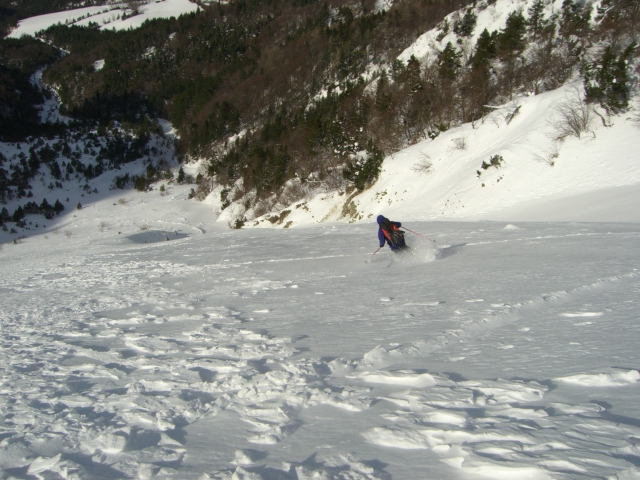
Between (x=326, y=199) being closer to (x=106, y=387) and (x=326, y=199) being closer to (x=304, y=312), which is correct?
(x=304, y=312)

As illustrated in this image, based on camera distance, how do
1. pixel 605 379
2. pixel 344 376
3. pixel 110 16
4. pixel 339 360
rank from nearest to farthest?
pixel 605 379 < pixel 344 376 < pixel 339 360 < pixel 110 16

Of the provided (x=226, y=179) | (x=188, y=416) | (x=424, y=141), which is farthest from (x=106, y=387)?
(x=226, y=179)

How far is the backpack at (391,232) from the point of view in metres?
11.4

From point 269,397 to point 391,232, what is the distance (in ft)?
26.2

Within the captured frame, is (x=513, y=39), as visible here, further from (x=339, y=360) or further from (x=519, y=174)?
(x=339, y=360)

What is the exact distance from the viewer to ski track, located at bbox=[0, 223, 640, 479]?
279 centimetres

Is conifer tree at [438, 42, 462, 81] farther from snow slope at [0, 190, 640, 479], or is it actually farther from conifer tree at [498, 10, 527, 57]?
snow slope at [0, 190, 640, 479]

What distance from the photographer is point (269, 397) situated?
13.0 ft

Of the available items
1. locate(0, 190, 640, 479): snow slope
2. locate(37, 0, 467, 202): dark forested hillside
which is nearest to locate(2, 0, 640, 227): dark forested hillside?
locate(37, 0, 467, 202): dark forested hillside

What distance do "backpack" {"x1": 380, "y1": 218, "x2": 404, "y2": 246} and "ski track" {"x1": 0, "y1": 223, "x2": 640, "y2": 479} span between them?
391 centimetres

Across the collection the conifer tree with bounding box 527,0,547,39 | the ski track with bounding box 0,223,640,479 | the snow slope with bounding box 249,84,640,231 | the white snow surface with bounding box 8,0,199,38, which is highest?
the white snow surface with bounding box 8,0,199,38

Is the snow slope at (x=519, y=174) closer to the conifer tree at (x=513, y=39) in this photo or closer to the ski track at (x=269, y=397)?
the conifer tree at (x=513, y=39)

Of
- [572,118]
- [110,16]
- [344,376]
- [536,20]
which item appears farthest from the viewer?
A: [110,16]

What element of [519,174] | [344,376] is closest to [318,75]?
[519,174]
